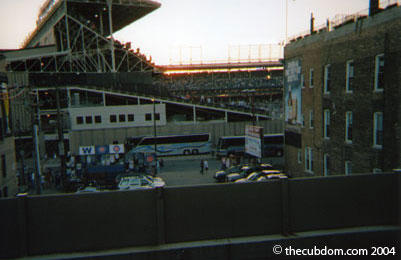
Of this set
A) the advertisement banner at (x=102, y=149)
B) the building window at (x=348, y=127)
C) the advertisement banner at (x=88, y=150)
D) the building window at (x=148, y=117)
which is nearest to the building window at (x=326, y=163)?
the building window at (x=348, y=127)

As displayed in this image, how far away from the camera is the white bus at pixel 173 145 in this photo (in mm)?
37000

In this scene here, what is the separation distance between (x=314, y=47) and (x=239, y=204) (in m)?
16.5

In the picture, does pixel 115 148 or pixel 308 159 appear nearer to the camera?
pixel 308 159

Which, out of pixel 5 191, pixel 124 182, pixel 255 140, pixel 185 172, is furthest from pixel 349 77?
pixel 5 191

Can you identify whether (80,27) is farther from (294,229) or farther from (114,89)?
(294,229)

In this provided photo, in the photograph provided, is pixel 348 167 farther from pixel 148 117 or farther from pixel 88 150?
pixel 148 117

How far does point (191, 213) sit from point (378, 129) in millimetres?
11993

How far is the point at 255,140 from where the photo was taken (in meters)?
21.7

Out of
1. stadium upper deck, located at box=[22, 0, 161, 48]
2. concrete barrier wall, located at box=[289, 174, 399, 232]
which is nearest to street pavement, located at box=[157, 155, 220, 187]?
concrete barrier wall, located at box=[289, 174, 399, 232]

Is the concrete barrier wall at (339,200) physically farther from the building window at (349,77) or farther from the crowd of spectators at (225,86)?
the crowd of spectators at (225,86)

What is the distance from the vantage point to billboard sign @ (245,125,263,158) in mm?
20875

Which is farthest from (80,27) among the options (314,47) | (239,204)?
(239,204)

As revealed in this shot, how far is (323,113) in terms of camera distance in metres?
18.8

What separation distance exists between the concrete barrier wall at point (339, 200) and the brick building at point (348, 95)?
6940 mm
